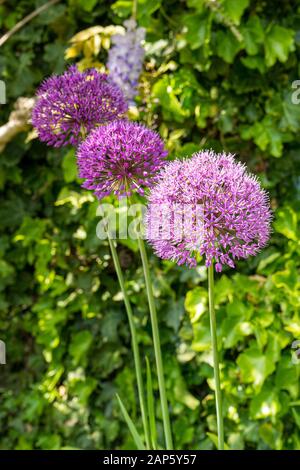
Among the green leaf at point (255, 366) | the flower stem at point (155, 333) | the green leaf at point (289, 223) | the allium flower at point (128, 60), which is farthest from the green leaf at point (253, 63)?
the flower stem at point (155, 333)

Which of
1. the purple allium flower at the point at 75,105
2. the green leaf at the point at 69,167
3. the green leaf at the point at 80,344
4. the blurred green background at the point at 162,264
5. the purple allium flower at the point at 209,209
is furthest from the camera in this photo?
the green leaf at the point at 80,344

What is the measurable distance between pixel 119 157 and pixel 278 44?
1.08 m

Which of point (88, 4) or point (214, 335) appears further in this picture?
point (88, 4)

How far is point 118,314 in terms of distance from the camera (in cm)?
216

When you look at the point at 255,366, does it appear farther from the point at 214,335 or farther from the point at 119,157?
the point at 119,157

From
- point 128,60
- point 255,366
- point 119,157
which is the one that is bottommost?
point 255,366

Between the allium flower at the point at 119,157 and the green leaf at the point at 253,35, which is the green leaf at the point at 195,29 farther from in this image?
the allium flower at the point at 119,157

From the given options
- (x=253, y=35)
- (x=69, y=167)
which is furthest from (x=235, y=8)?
(x=69, y=167)

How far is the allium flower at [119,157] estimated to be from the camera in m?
0.93

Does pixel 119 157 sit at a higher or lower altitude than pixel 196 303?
higher

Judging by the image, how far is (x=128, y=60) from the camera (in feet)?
5.94

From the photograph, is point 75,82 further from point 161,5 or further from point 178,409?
point 178,409

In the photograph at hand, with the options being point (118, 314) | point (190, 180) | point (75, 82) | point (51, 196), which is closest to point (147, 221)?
point (190, 180)
